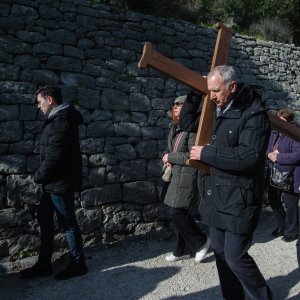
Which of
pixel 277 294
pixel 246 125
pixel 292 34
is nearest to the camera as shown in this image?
pixel 246 125

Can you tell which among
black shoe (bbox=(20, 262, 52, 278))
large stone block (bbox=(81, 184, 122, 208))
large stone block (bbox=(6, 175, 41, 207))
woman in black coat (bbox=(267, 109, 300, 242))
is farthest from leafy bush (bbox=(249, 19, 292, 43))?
black shoe (bbox=(20, 262, 52, 278))

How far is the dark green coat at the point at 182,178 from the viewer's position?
3.43 metres

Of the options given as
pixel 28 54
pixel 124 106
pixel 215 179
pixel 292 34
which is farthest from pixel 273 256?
pixel 292 34

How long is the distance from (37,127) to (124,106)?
3.93ft

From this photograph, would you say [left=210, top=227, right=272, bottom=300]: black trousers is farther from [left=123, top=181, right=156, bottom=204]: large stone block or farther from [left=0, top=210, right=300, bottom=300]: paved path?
[left=123, top=181, right=156, bottom=204]: large stone block

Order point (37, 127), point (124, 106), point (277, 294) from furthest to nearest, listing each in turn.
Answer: point (124, 106), point (37, 127), point (277, 294)

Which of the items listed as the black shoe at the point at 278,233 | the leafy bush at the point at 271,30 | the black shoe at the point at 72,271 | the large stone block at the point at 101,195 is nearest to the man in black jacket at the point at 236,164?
the black shoe at the point at 72,271

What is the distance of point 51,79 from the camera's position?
4426 millimetres

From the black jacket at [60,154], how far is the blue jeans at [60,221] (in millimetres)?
109

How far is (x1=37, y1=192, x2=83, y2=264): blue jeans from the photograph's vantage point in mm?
3311

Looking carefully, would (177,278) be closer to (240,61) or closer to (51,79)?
(51,79)

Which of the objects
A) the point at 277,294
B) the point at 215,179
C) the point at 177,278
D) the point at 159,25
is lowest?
the point at 177,278

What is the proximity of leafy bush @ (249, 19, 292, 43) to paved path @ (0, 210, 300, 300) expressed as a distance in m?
7.86

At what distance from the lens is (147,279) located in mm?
3396
